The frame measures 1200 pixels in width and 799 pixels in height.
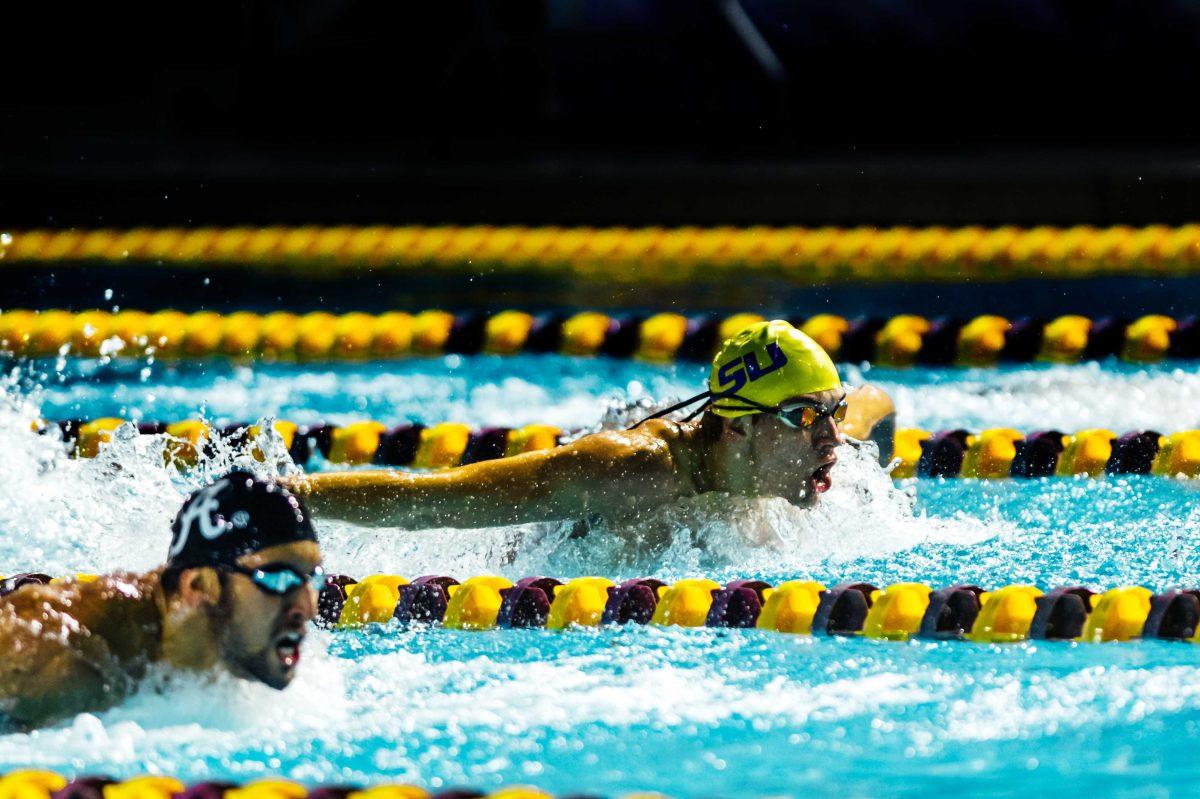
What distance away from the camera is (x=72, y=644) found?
2980 mm

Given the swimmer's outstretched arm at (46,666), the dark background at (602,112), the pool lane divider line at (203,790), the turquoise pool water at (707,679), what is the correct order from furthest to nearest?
the dark background at (602,112) → the turquoise pool water at (707,679) → the swimmer's outstretched arm at (46,666) → the pool lane divider line at (203,790)

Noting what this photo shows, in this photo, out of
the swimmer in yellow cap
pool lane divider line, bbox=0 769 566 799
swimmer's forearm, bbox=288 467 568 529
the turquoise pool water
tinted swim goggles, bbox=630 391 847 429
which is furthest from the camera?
tinted swim goggles, bbox=630 391 847 429

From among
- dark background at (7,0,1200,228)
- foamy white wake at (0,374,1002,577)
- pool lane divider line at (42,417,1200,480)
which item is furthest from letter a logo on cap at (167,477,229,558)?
dark background at (7,0,1200,228)

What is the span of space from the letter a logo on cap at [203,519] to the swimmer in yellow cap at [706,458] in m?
0.77

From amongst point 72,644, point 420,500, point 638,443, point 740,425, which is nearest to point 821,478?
point 740,425

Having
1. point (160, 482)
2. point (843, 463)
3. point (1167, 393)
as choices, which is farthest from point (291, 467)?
point (1167, 393)

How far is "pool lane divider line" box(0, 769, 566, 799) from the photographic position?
275 centimetres

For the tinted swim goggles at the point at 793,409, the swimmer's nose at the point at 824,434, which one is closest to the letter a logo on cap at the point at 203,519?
the tinted swim goggles at the point at 793,409

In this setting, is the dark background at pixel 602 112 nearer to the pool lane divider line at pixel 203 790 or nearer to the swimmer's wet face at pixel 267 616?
the swimmer's wet face at pixel 267 616

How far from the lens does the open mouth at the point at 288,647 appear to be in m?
3.00

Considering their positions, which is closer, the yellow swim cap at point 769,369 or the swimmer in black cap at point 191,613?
the swimmer in black cap at point 191,613

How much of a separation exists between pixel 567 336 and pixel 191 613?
11.9ft

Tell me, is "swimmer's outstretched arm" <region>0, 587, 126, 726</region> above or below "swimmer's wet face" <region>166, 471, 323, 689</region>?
below

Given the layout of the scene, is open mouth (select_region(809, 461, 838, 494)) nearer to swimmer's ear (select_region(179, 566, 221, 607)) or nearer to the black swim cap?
the black swim cap
